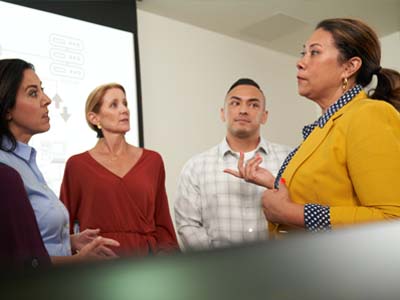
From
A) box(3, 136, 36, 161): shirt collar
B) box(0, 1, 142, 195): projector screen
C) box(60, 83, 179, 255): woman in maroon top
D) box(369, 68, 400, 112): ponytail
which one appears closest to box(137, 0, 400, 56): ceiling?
box(0, 1, 142, 195): projector screen

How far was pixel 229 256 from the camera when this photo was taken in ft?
0.39

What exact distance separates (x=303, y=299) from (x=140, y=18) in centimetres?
305

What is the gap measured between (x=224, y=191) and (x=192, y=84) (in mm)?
1706

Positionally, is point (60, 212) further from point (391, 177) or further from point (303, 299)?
point (303, 299)

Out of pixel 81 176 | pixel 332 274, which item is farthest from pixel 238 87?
pixel 332 274

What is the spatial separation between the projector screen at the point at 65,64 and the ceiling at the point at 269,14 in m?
0.44

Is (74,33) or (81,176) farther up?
(74,33)

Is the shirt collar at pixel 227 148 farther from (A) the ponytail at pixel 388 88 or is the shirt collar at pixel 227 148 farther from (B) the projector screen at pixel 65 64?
(B) the projector screen at pixel 65 64

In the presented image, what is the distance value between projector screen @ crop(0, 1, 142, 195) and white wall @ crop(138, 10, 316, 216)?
0.60ft

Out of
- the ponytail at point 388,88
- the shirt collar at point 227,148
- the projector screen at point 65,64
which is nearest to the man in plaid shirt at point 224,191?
the shirt collar at point 227,148

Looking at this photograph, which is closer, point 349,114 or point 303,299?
point 303,299

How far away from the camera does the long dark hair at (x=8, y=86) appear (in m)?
1.17

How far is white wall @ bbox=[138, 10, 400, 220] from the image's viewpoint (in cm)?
Answer: 301

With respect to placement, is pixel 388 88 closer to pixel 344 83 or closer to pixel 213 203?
pixel 344 83
